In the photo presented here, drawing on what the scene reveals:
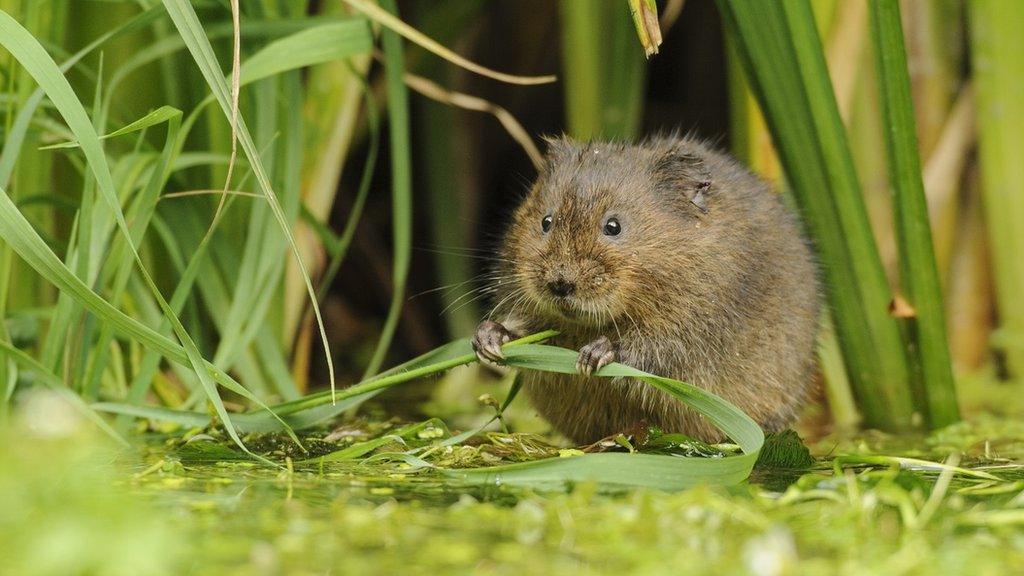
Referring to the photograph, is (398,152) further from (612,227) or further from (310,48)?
(612,227)

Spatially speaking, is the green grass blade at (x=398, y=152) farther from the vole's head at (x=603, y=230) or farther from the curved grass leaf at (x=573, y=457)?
the curved grass leaf at (x=573, y=457)

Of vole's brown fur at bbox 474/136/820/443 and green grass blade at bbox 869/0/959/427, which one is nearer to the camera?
vole's brown fur at bbox 474/136/820/443

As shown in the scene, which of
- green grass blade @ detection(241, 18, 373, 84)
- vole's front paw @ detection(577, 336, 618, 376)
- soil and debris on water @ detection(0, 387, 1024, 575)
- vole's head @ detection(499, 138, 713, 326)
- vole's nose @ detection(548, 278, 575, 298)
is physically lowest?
soil and debris on water @ detection(0, 387, 1024, 575)

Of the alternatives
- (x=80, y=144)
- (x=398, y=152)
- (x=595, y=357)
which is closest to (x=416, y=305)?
(x=398, y=152)

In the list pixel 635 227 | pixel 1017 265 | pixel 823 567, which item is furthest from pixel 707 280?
pixel 1017 265

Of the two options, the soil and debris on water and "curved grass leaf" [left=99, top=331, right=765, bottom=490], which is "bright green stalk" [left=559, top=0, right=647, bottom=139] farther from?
the soil and debris on water

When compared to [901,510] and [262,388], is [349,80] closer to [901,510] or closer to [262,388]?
[262,388]

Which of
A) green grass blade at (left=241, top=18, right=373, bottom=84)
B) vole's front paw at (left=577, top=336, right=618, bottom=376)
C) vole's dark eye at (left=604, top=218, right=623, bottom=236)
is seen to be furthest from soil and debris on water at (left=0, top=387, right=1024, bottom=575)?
green grass blade at (left=241, top=18, right=373, bottom=84)

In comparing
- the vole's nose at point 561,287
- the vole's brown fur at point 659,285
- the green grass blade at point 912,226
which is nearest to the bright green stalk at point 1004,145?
the green grass blade at point 912,226
